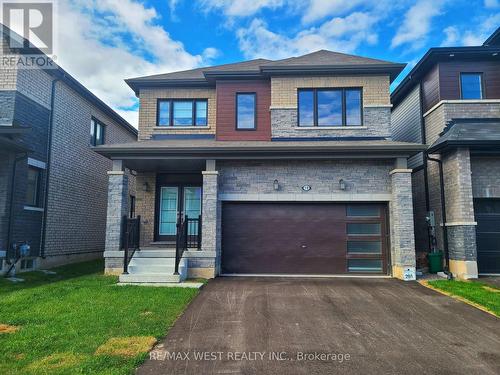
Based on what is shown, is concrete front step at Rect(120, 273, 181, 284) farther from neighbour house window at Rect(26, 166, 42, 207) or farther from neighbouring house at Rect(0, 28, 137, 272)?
neighbour house window at Rect(26, 166, 42, 207)

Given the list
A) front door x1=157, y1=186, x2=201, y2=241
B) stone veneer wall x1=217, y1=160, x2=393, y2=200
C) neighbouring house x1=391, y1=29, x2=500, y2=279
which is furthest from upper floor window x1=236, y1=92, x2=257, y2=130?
neighbouring house x1=391, y1=29, x2=500, y2=279

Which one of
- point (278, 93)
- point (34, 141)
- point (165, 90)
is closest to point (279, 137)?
point (278, 93)

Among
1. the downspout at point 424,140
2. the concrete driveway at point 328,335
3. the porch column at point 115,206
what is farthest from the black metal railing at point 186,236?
the downspout at point 424,140

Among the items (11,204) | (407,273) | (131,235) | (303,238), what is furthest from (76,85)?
(407,273)

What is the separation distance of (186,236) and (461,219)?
26.7 feet

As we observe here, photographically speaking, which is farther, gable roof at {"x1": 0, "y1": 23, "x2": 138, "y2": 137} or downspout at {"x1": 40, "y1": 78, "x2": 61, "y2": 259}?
downspout at {"x1": 40, "y1": 78, "x2": 61, "y2": 259}

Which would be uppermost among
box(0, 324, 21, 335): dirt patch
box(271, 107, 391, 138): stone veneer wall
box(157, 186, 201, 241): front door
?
box(271, 107, 391, 138): stone veneer wall

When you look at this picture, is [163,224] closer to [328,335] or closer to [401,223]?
[401,223]

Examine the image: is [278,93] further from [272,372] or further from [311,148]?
[272,372]

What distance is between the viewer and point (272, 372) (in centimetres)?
402

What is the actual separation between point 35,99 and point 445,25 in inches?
625

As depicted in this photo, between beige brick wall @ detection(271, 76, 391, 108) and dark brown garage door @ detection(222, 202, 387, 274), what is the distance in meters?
3.64

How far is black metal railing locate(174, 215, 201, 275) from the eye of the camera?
9016 millimetres
